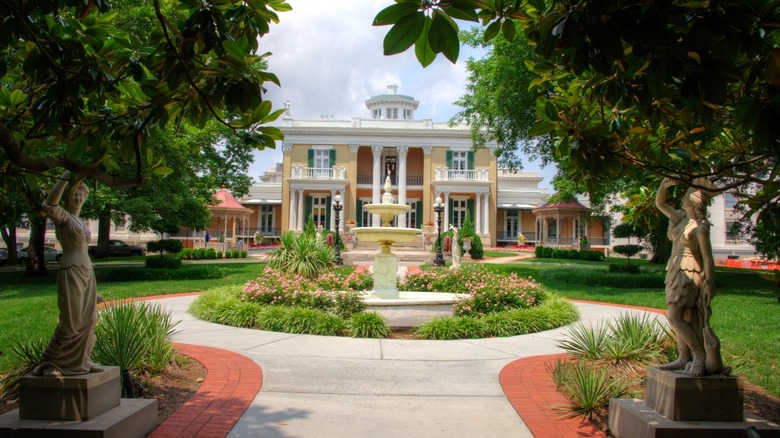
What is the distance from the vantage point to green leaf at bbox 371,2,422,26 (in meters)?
1.87

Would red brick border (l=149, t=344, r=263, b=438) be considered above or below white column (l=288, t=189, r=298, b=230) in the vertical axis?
below

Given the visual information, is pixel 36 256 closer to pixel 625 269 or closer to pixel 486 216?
pixel 625 269

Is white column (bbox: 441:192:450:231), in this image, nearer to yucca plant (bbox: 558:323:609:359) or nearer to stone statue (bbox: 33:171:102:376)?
yucca plant (bbox: 558:323:609:359)

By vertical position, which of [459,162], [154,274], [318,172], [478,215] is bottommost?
[154,274]

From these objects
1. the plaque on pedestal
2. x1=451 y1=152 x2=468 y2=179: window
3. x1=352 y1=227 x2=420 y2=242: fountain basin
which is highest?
x1=451 y1=152 x2=468 y2=179: window

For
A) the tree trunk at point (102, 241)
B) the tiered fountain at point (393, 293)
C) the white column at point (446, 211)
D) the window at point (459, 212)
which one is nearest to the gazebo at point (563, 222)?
the window at point (459, 212)

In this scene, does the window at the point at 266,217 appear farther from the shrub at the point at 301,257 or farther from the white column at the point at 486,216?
the shrub at the point at 301,257

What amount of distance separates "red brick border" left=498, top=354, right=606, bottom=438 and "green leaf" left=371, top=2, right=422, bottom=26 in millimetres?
3646

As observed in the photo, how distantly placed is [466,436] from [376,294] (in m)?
7.40

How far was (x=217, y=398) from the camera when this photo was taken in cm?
514

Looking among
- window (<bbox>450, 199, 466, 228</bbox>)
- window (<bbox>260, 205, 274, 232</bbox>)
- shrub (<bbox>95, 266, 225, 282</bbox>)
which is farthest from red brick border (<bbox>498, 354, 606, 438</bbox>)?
window (<bbox>260, 205, 274, 232</bbox>)

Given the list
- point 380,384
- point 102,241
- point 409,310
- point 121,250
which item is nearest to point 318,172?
point 121,250

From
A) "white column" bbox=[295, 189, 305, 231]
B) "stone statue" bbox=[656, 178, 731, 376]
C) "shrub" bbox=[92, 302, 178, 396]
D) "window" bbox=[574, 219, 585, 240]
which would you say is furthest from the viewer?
"white column" bbox=[295, 189, 305, 231]

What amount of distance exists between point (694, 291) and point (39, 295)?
15.8 m
